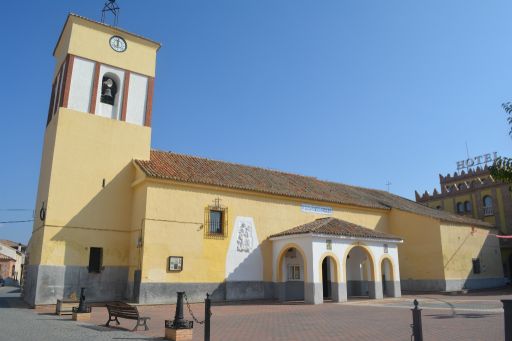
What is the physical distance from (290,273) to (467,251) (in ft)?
44.5

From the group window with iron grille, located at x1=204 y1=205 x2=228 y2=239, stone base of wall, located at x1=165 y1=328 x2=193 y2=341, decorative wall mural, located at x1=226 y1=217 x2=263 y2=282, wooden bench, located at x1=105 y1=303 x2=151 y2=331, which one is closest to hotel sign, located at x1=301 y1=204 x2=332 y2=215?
decorative wall mural, located at x1=226 y1=217 x2=263 y2=282

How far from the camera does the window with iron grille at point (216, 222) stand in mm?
20312

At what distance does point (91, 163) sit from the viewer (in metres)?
19.7

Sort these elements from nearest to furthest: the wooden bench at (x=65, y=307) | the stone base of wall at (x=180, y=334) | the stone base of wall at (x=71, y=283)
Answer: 1. the stone base of wall at (x=180, y=334)
2. the wooden bench at (x=65, y=307)
3. the stone base of wall at (x=71, y=283)

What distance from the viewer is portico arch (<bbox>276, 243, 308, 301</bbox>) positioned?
832 inches

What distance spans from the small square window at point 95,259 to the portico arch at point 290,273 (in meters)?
8.65

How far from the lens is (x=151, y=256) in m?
18.3

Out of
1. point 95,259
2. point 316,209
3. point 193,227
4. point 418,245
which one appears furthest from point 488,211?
point 95,259

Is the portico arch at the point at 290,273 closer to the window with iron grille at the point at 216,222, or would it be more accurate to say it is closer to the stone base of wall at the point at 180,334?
the window with iron grille at the point at 216,222

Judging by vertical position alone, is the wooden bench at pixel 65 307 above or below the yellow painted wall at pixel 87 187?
below

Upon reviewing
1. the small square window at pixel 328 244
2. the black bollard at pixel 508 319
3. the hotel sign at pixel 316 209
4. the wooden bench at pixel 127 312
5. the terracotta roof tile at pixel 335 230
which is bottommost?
the wooden bench at pixel 127 312

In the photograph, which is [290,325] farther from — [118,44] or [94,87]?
[118,44]

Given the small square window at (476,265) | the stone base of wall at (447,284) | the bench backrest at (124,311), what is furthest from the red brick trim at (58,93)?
the small square window at (476,265)

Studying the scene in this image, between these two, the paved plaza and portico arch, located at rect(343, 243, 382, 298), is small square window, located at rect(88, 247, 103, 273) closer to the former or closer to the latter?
the paved plaza
